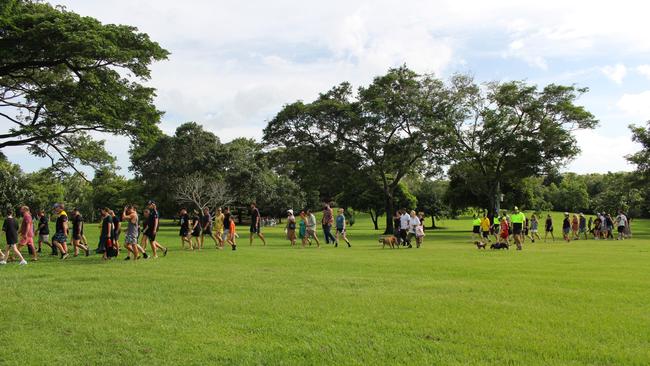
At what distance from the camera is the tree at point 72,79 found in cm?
1858

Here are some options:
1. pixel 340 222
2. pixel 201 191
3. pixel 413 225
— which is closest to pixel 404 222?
pixel 413 225

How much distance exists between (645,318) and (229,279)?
761 centimetres

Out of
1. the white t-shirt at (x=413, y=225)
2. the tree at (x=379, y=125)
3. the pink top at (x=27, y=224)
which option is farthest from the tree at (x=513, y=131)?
the pink top at (x=27, y=224)

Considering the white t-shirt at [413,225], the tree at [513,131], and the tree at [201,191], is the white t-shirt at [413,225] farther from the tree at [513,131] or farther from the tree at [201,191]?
the tree at [201,191]

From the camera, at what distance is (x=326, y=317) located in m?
7.30

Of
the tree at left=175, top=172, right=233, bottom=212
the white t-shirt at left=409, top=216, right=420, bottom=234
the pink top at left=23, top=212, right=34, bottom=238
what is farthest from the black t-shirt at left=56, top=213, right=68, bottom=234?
the tree at left=175, top=172, right=233, bottom=212

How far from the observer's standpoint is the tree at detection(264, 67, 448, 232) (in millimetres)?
39156

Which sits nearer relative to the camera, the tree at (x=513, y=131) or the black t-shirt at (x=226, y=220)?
the black t-shirt at (x=226, y=220)

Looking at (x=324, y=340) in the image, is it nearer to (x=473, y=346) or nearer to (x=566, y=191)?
(x=473, y=346)

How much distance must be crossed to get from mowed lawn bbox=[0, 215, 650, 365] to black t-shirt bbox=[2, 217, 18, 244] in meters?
2.42

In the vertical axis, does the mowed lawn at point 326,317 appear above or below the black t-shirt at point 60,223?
below

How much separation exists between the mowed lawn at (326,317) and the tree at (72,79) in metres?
9.81

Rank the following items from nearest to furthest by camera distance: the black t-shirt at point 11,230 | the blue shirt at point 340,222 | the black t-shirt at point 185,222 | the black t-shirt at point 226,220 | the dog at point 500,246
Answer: the black t-shirt at point 11,230 → the black t-shirt at point 185,222 → the black t-shirt at point 226,220 → the dog at point 500,246 → the blue shirt at point 340,222

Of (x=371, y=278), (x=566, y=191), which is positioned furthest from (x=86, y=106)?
(x=566, y=191)
